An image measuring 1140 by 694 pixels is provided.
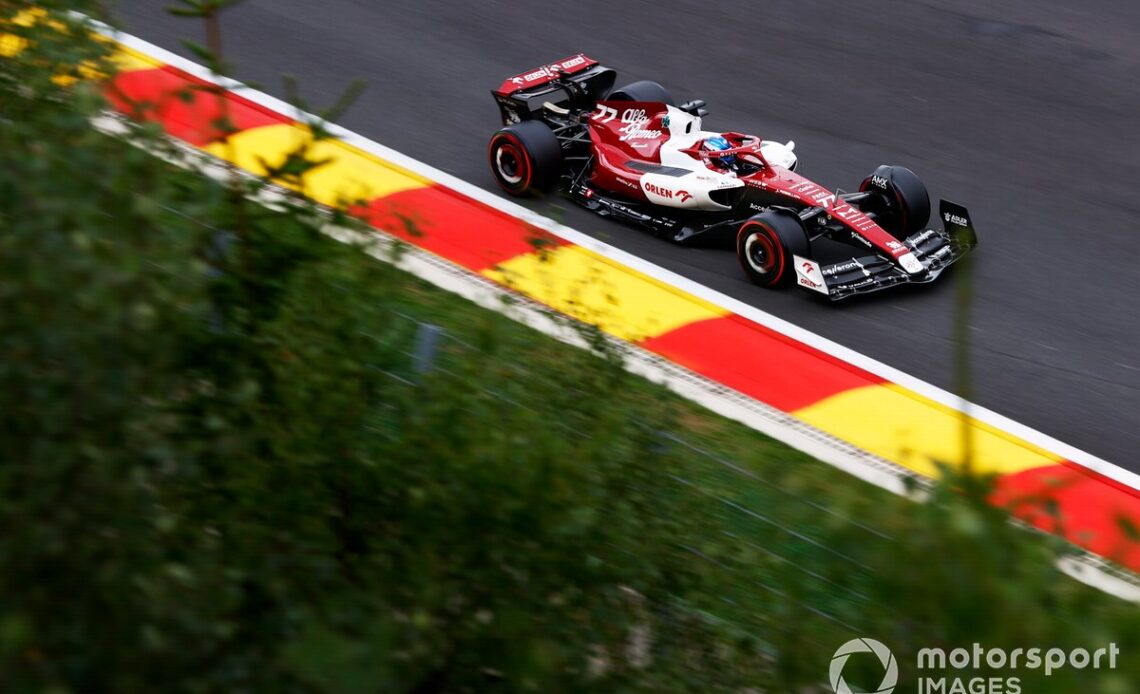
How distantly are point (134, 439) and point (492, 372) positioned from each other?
1.42 m

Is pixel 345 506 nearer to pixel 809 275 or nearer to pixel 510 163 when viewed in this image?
pixel 809 275

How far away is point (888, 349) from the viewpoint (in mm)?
8867

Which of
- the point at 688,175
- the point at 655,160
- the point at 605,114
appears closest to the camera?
the point at 688,175

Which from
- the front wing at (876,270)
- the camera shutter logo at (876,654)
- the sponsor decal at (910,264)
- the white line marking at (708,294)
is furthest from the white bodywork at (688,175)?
the camera shutter logo at (876,654)

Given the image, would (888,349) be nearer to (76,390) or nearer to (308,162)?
(308,162)

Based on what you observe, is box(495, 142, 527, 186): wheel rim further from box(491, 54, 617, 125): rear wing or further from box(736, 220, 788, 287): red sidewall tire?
box(736, 220, 788, 287): red sidewall tire


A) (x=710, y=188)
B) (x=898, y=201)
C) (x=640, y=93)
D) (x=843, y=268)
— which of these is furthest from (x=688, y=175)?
(x=898, y=201)

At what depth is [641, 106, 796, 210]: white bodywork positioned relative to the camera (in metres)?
9.89

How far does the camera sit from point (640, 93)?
431 inches

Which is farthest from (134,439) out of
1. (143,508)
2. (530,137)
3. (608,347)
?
(530,137)

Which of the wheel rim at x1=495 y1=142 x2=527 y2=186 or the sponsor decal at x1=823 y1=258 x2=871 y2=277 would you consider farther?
the wheel rim at x1=495 y1=142 x2=527 y2=186

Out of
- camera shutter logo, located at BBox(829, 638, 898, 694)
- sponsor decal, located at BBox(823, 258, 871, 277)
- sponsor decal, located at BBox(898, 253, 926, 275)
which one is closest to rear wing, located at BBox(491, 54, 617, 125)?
sponsor decal, located at BBox(823, 258, 871, 277)

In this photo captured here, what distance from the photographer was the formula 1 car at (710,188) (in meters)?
9.34

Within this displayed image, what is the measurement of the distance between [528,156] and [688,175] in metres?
1.38
